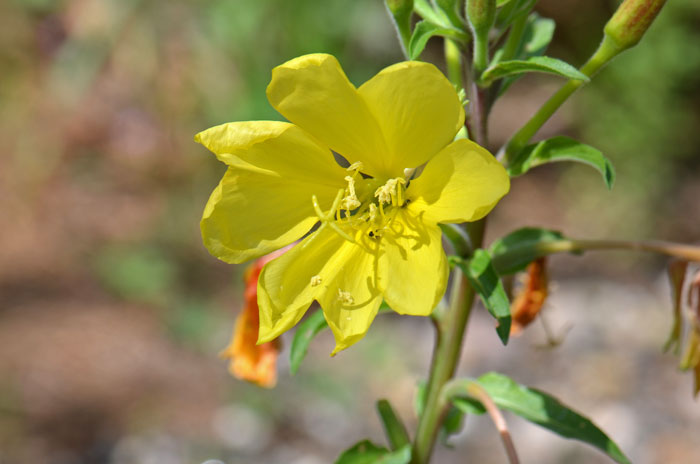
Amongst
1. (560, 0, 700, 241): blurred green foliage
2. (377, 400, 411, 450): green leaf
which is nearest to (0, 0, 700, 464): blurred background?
(560, 0, 700, 241): blurred green foliage

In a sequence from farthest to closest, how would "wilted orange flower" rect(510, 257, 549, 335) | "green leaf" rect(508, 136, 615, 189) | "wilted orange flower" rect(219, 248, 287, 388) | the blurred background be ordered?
the blurred background < "wilted orange flower" rect(219, 248, 287, 388) < "wilted orange flower" rect(510, 257, 549, 335) < "green leaf" rect(508, 136, 615, 189)

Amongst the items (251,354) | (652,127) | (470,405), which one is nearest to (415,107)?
(470,405)

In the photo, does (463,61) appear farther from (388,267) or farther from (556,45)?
(556,45)

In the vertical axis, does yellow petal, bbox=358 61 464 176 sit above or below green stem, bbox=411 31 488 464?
above

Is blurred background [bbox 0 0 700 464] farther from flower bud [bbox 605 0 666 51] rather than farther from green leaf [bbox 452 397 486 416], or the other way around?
flower bud [bbox 605 0 666 51]

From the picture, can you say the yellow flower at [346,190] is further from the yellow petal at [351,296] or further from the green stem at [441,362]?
the green stem at [441,362]
